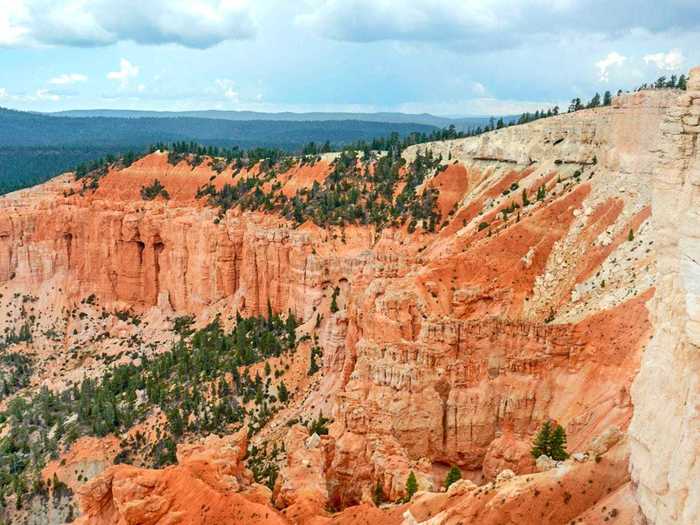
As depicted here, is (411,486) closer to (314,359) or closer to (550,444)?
(550,444)

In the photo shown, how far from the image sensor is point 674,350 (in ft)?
54.7

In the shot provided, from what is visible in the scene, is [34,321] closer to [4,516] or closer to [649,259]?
[4,516]

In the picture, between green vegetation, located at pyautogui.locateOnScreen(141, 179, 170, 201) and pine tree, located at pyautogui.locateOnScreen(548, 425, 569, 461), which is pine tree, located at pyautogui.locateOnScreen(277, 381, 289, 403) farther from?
green vegetation, located at pyautogui.locateOnScreen(141, 179, 170, 201)

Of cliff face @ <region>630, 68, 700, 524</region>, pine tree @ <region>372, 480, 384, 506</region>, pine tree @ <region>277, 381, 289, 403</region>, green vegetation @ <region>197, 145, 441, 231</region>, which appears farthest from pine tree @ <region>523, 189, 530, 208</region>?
cliff face @ <region>630, 68, 700, 524</region>

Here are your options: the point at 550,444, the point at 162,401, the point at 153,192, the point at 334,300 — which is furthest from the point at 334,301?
the point at 153,192

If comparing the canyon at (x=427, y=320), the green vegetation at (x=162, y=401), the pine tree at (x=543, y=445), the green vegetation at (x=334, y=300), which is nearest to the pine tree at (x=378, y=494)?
the canyon at (x=427, y=320)

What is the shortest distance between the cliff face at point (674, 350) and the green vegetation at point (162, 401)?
105ft

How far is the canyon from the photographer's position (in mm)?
18516

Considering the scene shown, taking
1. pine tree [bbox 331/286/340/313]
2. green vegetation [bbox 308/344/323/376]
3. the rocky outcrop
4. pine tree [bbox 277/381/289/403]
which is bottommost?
pine tree [bbox 277/381/289/403]

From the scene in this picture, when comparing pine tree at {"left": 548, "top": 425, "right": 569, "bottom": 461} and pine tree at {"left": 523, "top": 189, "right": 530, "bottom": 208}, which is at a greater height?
pine tree at {"left": 523, "top": 189, "right": 530, "bottom": 208}

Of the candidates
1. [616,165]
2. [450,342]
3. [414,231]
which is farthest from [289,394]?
[616,165]

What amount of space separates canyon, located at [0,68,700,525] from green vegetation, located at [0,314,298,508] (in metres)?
1.70

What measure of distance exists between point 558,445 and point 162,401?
38068 millimetres

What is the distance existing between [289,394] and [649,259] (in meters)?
27.7
